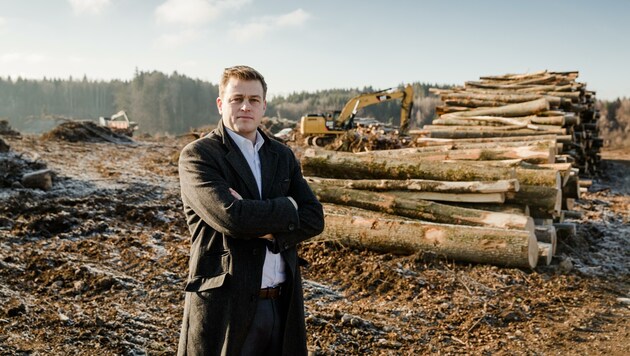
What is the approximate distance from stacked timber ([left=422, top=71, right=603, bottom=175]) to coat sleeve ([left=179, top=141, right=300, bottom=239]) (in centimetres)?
802

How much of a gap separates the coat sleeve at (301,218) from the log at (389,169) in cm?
468

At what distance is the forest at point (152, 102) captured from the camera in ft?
235

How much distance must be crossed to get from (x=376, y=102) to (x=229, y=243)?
650 inches

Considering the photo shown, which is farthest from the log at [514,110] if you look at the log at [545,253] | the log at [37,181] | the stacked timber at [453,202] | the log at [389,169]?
the log at [37,181]

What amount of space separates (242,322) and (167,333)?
2.34m

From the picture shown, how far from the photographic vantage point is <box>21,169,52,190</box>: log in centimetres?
920

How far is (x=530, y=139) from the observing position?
10.4 metres

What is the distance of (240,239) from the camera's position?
2373 millimetres

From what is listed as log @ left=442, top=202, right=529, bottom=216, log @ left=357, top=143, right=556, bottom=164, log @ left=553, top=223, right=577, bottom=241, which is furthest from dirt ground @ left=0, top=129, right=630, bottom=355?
log @ left=357, top=143, right=556, bottom=164

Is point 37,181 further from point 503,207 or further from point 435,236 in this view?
point 503,207

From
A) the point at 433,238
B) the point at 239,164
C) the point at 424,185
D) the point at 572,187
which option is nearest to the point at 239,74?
the point at 239,164

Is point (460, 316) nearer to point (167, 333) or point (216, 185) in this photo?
point (167, 333)

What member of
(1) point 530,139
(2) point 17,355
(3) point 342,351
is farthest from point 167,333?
(1) point 530,139

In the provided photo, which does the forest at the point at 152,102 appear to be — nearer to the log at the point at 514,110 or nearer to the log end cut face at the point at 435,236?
the log at the point at 514,110
